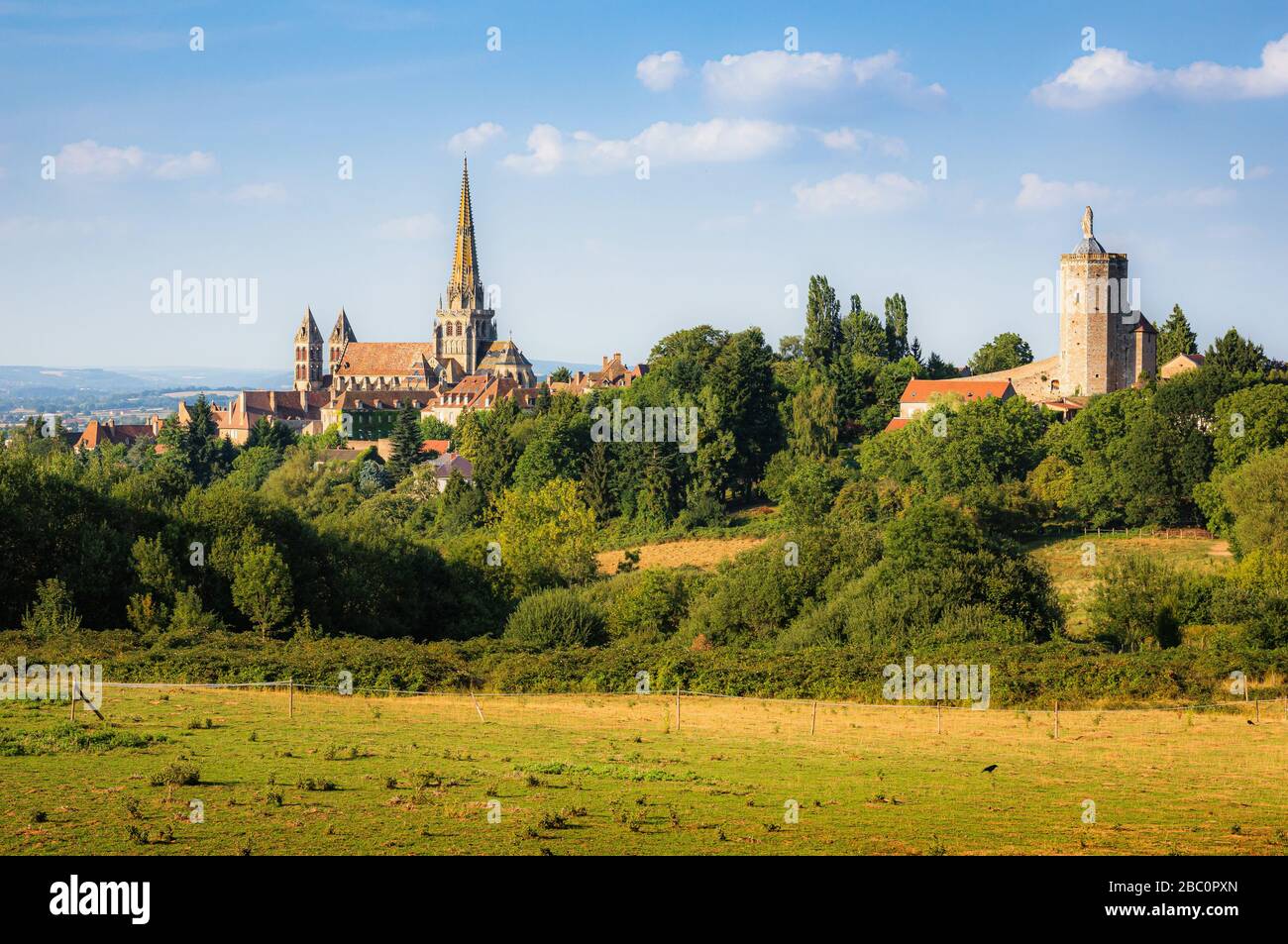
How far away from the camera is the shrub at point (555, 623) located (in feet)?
148

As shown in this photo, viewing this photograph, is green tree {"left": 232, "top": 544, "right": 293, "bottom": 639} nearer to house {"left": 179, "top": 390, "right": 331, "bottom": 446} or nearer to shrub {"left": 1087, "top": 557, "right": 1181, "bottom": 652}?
shrub {"left": 1087, "top": 557, "right": 1181, "bottom": 652}

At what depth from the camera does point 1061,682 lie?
33.7 m

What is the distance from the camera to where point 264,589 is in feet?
138

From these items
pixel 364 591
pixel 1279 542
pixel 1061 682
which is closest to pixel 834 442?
pixel 1279 542

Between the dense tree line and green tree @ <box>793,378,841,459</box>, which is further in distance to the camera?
green tree @ <box>793,378,841,459</box>

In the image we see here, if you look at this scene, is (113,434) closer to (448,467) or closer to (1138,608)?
(448,467)

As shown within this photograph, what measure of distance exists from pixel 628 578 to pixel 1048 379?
6393 centimetres

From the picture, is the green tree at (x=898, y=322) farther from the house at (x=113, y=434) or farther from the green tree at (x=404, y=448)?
the house at (x=113, y=434)

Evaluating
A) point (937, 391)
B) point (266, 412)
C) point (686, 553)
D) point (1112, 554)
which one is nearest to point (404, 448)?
point (937, 391)

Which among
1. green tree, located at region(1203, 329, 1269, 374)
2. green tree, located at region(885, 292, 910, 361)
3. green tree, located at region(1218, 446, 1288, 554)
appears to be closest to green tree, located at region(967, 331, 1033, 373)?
green tree, located at region(885, 292, 910, 361)

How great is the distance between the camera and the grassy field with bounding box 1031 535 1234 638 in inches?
2363

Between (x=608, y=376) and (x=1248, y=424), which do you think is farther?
(x=608, y=376)

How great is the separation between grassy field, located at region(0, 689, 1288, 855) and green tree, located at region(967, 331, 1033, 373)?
332 ft

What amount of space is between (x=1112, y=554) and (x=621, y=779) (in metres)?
47.0
